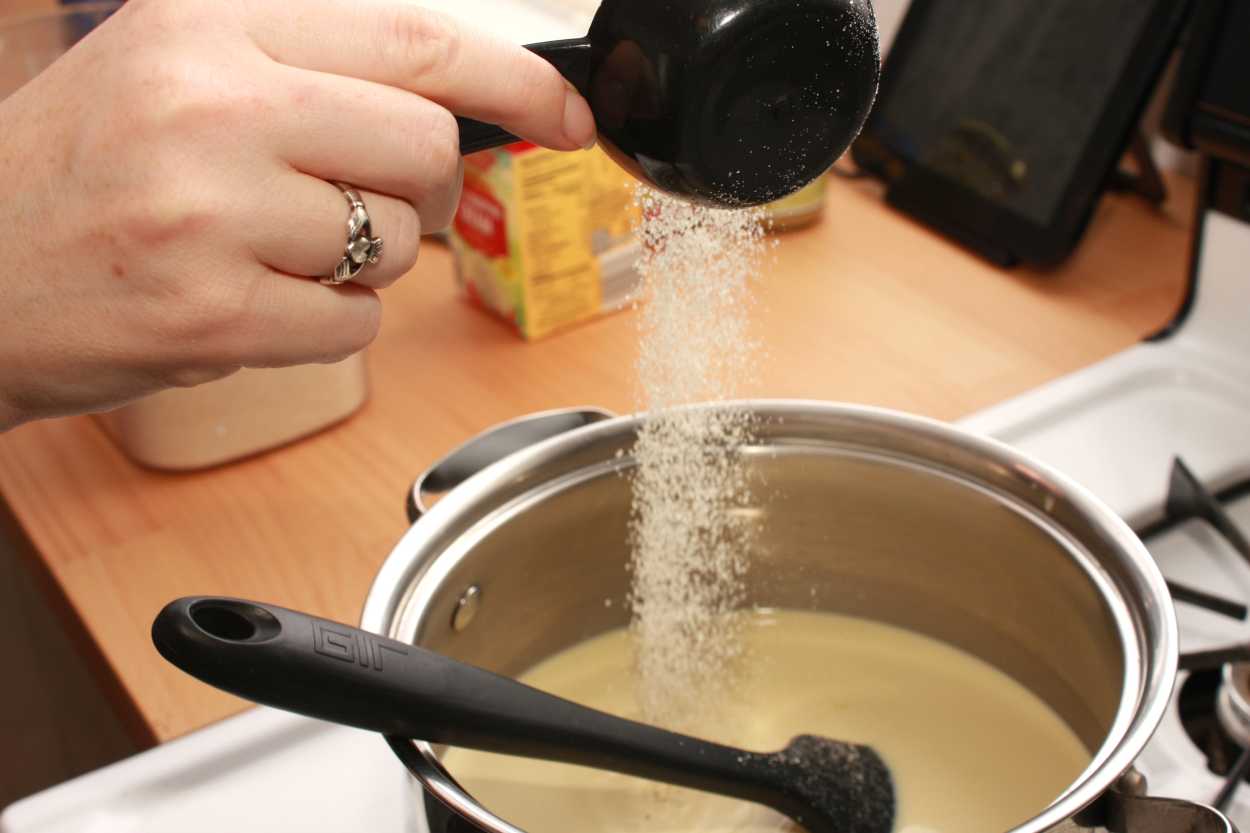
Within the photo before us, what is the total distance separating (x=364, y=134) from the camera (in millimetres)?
450

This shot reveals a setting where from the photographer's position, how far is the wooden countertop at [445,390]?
0.77 m

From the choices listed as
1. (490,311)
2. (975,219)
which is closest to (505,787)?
(490,311)

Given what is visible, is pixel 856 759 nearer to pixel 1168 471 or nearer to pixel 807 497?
pixel 807 497

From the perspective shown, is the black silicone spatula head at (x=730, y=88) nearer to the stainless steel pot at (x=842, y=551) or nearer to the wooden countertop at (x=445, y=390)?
the stainless steel pot at (x=842, y=551)

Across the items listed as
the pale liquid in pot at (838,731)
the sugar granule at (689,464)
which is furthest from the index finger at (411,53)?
the pale liquid in pot at (838,731)

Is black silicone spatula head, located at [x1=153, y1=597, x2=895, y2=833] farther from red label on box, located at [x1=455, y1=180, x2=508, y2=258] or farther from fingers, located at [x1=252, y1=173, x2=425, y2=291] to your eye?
red label on box, located at [x1=455, y1=180, x2=508, y2=258]

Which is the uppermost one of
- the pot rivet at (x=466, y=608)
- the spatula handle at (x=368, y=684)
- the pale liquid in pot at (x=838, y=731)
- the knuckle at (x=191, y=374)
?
the knuckle at (x=191, y=374)

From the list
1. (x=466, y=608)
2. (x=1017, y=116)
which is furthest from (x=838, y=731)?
(x=1017, y=116)

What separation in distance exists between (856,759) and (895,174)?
0.68 m

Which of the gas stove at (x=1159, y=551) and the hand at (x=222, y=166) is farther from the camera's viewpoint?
the gas stove at (x=1159, y=551)

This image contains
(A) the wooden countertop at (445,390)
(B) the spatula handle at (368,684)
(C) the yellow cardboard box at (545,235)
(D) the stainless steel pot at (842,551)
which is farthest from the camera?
(C) the yellow cardboard box at (545,235)

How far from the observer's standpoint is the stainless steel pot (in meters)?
0.56

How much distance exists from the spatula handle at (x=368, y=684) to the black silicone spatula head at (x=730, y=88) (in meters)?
0.21

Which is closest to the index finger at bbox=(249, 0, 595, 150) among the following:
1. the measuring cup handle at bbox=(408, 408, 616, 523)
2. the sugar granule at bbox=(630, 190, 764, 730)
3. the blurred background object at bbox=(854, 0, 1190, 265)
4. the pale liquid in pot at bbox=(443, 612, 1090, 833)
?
the sugar granule at bbox=(630, 190, 764, 730)
